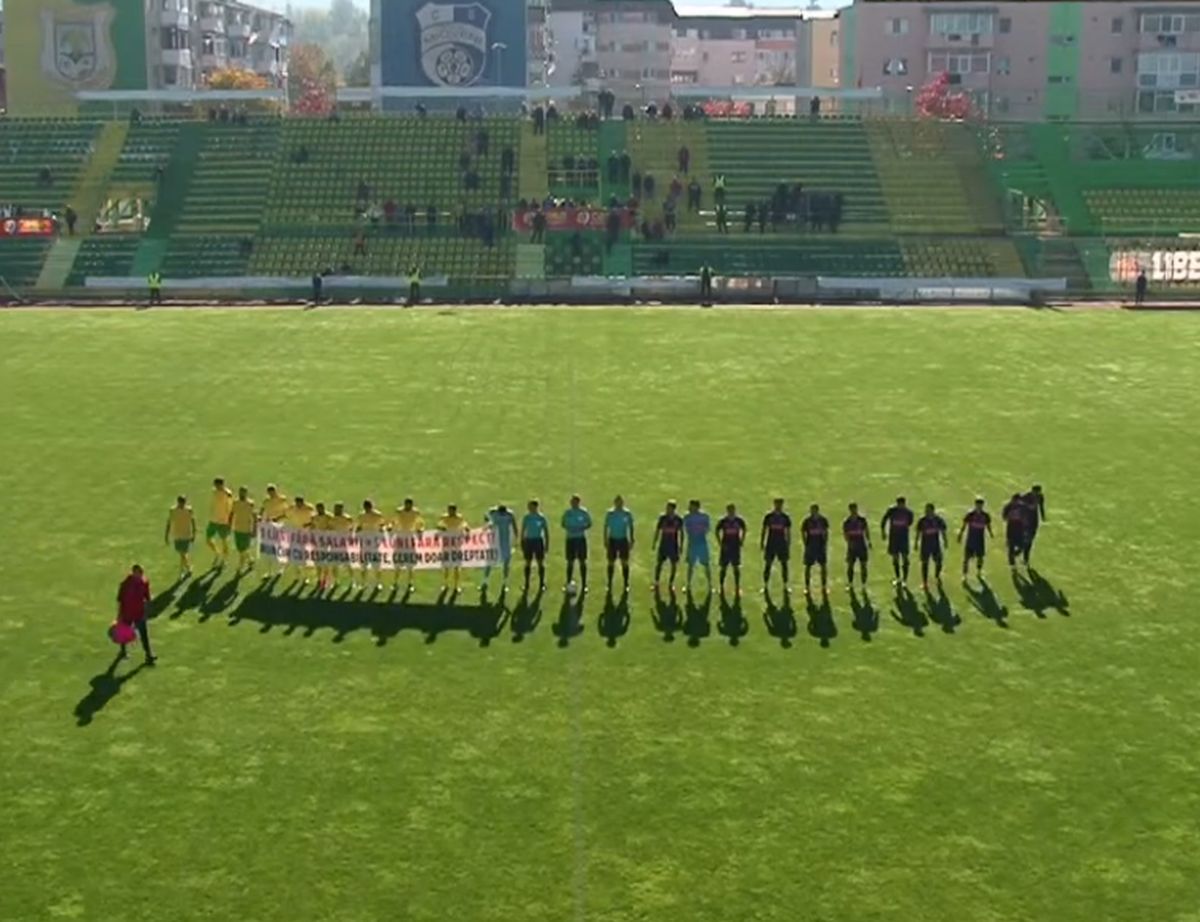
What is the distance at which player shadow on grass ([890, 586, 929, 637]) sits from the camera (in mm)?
19525

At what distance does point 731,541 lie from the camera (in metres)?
20.2

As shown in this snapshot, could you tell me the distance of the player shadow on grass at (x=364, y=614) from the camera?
762 inches

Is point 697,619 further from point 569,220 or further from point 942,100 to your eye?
point 942,100

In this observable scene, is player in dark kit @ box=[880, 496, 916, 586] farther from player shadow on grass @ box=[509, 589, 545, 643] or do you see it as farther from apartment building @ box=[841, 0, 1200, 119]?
apartment building @ box=[841, 0, 1200, 119]

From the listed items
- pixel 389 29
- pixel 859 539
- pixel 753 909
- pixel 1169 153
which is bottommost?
pixel 753 909

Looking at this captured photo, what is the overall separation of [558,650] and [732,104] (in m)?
79.7

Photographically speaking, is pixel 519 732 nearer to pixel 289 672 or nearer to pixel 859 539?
pixel 289 672

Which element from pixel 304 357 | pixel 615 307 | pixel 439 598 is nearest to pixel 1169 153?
pixel 615 307

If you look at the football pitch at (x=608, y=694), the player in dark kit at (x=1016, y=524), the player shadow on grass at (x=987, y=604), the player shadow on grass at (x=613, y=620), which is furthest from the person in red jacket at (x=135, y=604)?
the player in dark kit at (x=1016, y=524)

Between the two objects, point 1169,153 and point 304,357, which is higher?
point 1169,153

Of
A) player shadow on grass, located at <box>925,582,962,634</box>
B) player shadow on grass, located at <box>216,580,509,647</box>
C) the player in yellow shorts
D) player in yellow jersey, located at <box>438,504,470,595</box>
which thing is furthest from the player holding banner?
player shadow on grass, located at <box>925,582,962,634</box>

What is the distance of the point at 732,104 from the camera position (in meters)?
94.1

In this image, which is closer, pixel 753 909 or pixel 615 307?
pixel 753 909

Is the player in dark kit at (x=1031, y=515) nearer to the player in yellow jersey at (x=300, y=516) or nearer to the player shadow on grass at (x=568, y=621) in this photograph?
the player shadow on grass at (x=568, y=621)
